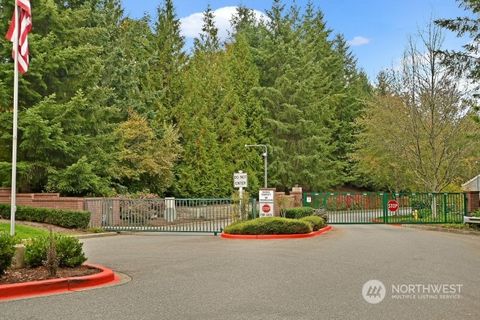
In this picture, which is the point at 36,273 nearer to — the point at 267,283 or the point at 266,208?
the point at 267,283

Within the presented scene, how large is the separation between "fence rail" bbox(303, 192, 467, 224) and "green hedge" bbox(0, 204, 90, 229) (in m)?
14.9

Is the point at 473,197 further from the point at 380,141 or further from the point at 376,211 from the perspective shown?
the point at 380,141

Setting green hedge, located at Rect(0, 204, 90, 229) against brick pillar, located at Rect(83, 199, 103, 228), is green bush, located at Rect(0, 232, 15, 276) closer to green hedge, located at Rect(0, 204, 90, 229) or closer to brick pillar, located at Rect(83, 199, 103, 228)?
green hedge, located at Rect(0, 204, 90, 229)

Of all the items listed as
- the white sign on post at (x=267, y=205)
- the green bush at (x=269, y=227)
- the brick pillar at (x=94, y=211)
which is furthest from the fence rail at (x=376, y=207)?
the brick pillar at (x=94, y=211)

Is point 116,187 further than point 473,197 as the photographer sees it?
Yes

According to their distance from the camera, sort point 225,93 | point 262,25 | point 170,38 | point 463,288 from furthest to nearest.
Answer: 1. point 262,25
2. point 225,93
3. point 170,38
4. point 463,288

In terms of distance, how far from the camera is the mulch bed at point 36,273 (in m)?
9.90

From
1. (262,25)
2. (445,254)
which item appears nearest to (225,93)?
(262,25)

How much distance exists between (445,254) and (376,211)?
837 inches

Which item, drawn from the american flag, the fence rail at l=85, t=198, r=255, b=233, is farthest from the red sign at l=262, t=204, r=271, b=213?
the american flag

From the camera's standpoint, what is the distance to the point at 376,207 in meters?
36.2

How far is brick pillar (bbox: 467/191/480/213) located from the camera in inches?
1157

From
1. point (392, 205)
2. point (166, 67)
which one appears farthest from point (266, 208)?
point (166, 67)

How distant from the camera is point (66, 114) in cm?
2722
